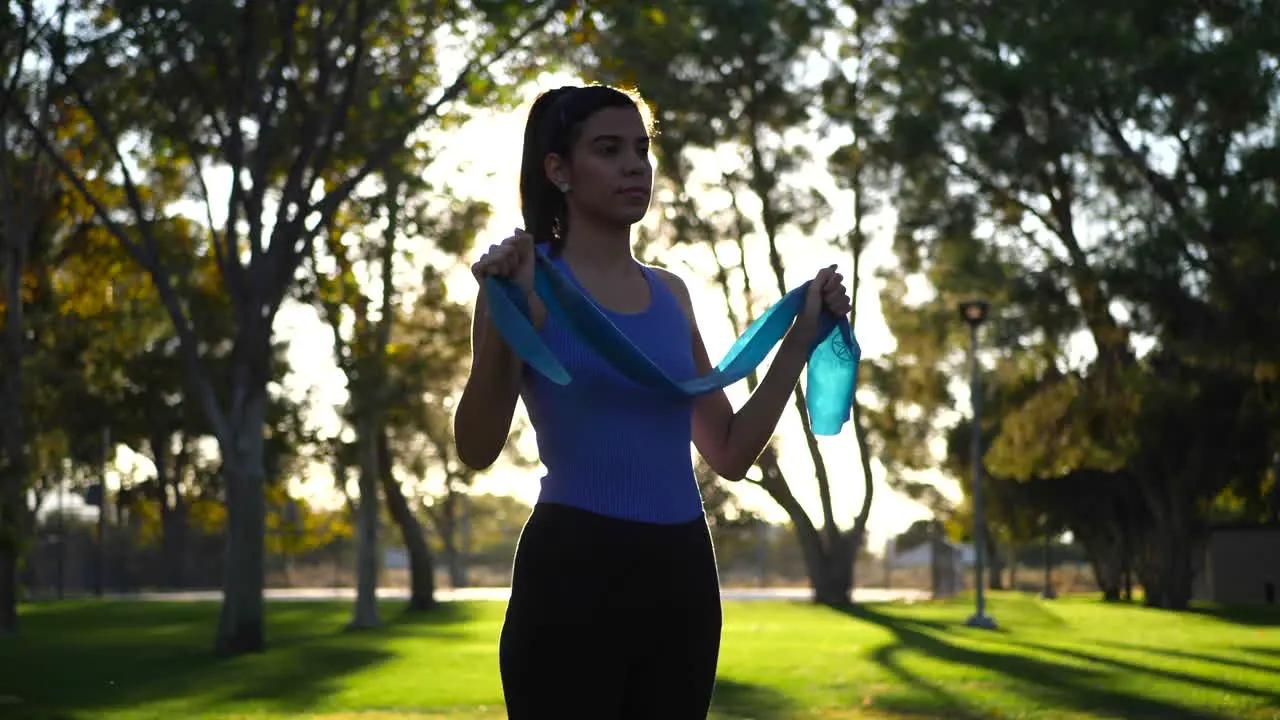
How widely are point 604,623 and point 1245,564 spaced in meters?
54.2

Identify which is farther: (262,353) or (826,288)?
(262,353)

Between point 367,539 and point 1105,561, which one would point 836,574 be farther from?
point 1105,561

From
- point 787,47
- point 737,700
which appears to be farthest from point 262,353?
point 787,47

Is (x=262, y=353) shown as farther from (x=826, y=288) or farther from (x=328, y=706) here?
(x=826, y=288)

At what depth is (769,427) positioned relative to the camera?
336 cm

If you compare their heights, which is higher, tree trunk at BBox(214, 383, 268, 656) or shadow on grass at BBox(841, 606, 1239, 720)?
tree trunk at BBox(214, 383, 268, 656)

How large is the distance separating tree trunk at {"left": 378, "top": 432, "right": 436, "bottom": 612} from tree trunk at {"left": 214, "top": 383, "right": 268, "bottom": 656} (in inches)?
543

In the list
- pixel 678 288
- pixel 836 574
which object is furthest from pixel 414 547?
pixel 678 288

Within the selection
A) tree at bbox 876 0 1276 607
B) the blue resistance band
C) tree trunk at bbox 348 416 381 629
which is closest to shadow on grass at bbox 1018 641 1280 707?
tree at bbox 876 0 1276 607

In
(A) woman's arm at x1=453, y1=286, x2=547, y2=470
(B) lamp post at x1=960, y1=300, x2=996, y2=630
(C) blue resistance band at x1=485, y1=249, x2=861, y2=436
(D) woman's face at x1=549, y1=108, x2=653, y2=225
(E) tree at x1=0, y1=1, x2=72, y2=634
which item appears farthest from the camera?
(B) lamp post at x1=960, y1=300, x2=996, y2=630

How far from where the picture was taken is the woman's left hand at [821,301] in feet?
11.1

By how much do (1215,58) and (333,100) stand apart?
44.8 feet

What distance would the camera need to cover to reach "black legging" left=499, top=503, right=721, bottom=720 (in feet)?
9.84

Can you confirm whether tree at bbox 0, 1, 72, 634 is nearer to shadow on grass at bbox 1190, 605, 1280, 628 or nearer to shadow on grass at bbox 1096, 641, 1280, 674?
shadow on grass at bbox 1096, 641, 1280, 674
